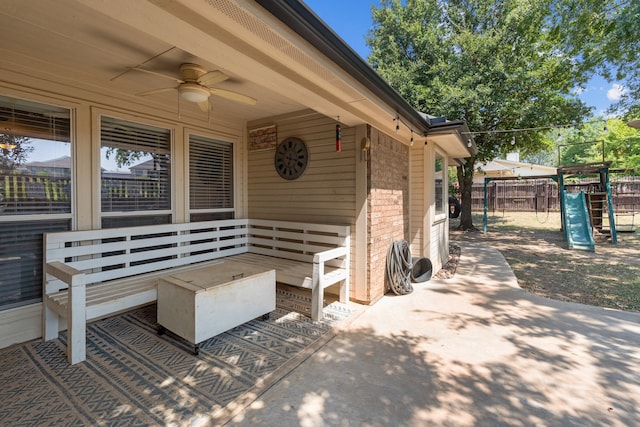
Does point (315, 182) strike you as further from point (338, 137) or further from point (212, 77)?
point (212, 77)

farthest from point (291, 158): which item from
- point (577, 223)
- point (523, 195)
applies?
point (523, 195)

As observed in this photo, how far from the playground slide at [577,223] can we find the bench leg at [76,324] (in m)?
9.81

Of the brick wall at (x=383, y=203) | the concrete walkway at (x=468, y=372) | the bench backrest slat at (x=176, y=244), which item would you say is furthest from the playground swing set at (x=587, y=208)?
the bench backrest slat at (x=176, y=244)

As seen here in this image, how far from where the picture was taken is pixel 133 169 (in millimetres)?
3650

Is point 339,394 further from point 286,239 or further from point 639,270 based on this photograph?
point 639,270

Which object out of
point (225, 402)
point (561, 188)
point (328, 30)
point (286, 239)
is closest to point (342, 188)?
point (286, 239)

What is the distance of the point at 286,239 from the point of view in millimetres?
4516

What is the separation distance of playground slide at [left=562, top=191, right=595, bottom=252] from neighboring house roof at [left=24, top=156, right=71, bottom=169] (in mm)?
10195

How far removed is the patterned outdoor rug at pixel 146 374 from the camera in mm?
1901

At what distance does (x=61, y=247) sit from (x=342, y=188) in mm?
3090

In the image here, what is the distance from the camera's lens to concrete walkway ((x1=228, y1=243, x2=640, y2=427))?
6.27 feet

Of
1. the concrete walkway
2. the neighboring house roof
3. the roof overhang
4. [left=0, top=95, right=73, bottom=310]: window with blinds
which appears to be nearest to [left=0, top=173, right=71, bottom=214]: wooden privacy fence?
[left=0, top=95, right=73, bottom=310]: window with blinds

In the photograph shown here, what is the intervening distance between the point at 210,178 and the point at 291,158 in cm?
130

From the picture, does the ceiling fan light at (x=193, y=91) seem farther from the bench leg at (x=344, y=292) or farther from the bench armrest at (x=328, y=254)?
the bench leg at (x=344, y=292)
